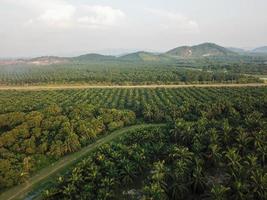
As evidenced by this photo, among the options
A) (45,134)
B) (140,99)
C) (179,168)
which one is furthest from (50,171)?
(140,99)

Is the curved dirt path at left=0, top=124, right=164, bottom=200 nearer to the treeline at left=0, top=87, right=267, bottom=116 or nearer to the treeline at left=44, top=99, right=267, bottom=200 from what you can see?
the treeline at left=44, top=99, right=267, bottom=200

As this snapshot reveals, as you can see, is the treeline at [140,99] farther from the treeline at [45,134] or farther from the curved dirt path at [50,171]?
Result: the curved dirt path at [50,171]

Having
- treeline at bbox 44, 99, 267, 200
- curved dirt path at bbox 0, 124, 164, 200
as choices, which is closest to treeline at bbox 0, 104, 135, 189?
curved dirt path at bbox 0, 124, 164, 200

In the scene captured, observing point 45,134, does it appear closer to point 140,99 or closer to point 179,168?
point 179,168

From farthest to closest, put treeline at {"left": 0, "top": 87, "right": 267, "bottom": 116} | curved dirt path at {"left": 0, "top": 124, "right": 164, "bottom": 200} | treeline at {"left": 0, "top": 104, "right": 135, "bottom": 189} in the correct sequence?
treeline at {"left": 0, "top": 87, "right": 267, "bottom": 116} < treeline at {"left": 0, "top": 104, "right": 135, "bottom": 189} < curved dirt path at {"left": 0, "top": 124, "right": 164, "bottom": 200}

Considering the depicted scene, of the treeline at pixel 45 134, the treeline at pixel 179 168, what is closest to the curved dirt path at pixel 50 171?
the treeline at pixel 45 134

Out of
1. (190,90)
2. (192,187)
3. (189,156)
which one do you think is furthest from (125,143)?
(190,90)
